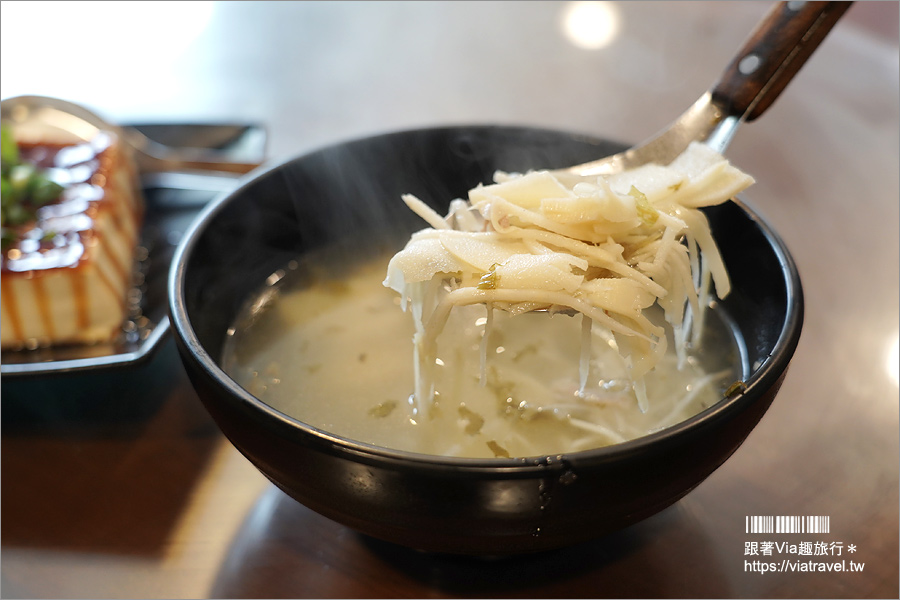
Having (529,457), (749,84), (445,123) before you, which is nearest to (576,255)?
(529,457)

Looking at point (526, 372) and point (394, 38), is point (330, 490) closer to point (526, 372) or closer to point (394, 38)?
point (526, 372)

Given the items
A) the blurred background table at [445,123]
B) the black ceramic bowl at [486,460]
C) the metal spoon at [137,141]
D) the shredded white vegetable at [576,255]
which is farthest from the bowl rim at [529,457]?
the metal spoon at [137,141]

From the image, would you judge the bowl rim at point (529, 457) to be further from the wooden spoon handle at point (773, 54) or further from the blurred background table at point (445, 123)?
the blurred background table at point (445, 123)

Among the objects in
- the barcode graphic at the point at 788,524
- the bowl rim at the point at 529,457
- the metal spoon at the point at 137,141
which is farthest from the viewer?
the metal spoon at the point at 137,141

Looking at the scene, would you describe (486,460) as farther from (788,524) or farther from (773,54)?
(773,54)

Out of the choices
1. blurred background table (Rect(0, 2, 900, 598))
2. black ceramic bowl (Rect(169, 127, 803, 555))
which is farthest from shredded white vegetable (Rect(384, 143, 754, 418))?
blurred background table (Rect(0, 2, 900, 598))
